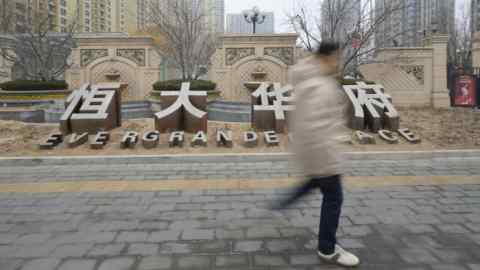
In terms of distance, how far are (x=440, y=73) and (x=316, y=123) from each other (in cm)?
1497

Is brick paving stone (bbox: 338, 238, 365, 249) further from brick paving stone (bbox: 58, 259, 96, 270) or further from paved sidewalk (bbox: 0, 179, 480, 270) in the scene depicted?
brick paving stone (bbox: 58, 259, 96, 270)

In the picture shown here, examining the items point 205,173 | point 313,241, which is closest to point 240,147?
point 205,173

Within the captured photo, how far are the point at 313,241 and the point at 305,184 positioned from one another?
2.62 ft

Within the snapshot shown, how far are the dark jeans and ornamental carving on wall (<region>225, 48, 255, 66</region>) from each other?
15405 mm

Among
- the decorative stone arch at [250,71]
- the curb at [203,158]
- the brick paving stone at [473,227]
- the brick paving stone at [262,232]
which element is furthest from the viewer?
the decorative stone arch at [250,71]

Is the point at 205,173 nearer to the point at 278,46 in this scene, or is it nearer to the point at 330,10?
the point at 330,10

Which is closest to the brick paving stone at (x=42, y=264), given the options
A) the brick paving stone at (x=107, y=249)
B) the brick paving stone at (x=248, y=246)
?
the brick paving stone at (x=107, y=249)

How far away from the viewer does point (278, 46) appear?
18.3 metres

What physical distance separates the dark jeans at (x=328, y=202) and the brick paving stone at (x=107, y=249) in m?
1.62

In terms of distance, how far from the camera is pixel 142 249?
3605 mm

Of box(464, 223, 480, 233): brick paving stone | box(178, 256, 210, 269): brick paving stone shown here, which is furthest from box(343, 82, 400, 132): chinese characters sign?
box(178, 256, 210, 269): brick paving stone

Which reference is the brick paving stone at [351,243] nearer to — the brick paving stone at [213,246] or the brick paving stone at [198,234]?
the brick paving stone at [213,246]

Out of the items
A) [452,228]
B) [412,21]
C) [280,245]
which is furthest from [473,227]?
[412,21]

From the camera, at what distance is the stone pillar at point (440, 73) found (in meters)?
15.7
